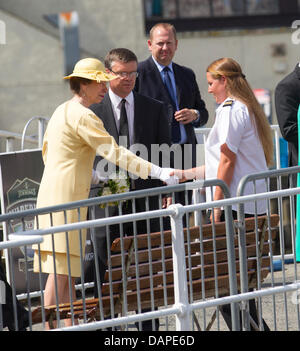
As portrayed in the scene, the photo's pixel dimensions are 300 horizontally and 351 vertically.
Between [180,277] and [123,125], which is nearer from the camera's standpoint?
[180,277]

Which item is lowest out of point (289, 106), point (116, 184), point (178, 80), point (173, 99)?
point (116, 184)

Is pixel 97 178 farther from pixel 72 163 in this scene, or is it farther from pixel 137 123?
pixel 137 123

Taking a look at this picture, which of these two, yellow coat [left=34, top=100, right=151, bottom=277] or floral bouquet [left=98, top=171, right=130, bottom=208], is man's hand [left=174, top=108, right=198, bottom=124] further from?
yellow coat [left=34, top=100, right=151, bottom=277]

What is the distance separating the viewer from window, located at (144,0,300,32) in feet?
52.5

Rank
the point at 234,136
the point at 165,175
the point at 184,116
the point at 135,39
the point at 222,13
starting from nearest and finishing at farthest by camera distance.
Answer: the point at 165,175 < the point at 234,136 < the point at 184,116 < the point at 135,39 < the point at 222,13

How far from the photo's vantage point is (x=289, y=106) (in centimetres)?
647

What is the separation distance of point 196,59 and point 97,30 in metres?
1.84

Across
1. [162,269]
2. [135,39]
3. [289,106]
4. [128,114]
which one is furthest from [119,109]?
[135,39]

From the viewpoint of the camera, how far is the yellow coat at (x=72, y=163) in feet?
17.9

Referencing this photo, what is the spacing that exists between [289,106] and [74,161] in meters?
1.78

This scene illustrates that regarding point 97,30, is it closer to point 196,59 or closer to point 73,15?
point 73,15

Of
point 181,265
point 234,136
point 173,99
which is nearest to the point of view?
point 181,265

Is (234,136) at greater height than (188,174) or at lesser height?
greater

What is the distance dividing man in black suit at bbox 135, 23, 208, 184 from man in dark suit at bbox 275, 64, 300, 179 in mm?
658
